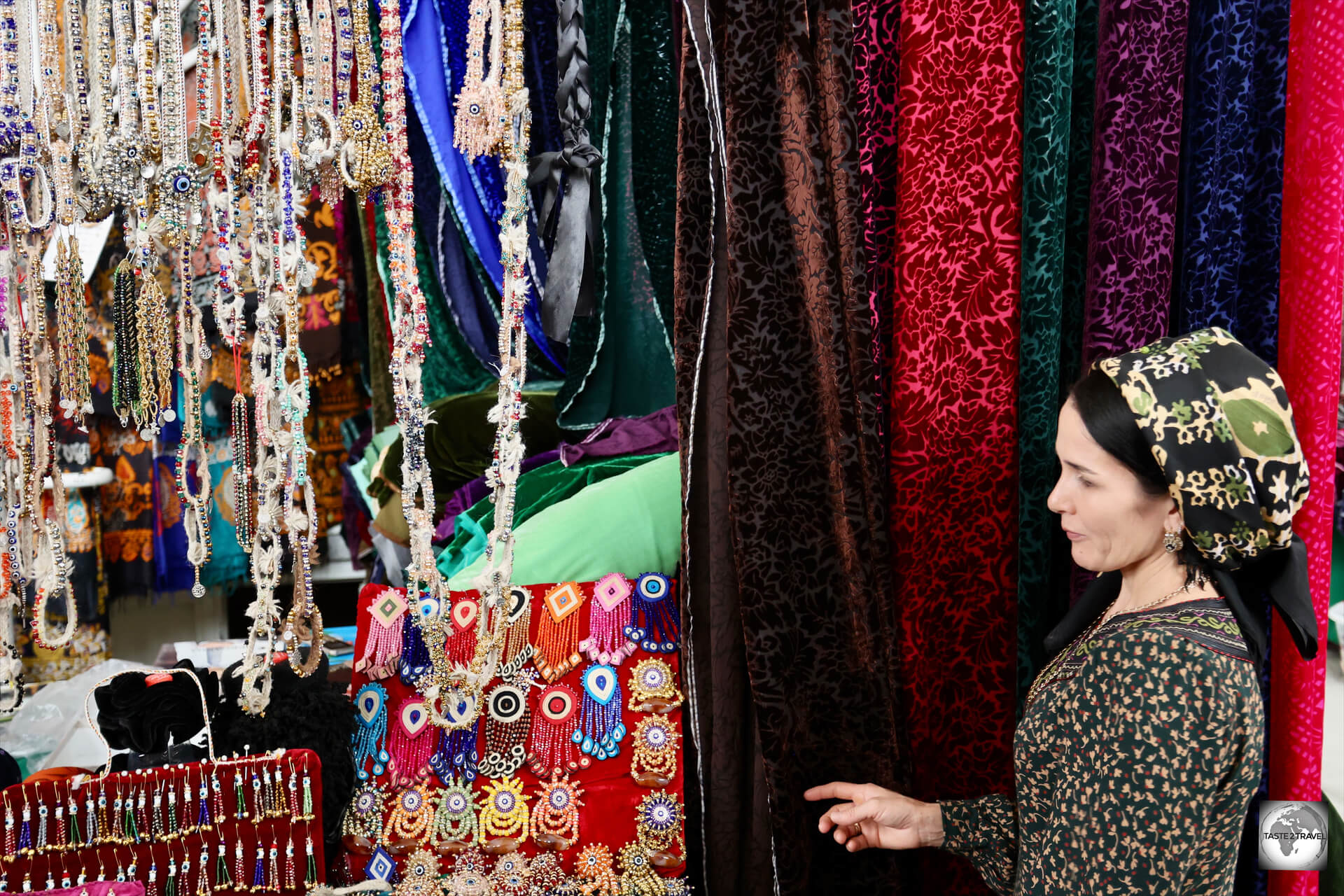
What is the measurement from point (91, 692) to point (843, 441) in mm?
1066

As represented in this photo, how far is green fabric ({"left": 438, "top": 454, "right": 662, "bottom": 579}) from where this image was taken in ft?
5.67

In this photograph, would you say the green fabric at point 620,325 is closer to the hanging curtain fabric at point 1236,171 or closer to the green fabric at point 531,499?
the green fabric at point 531,499

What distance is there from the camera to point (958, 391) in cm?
126

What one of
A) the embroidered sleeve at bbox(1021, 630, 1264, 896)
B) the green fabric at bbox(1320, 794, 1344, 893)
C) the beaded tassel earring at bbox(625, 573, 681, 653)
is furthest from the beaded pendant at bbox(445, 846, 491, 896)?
the green fabric at bbox(1320, 794, 1344, 893)

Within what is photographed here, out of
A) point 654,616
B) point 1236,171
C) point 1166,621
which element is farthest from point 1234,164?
point 654,616

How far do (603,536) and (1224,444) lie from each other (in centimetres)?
97

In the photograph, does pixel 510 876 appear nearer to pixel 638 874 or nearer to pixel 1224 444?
pixel 638 874

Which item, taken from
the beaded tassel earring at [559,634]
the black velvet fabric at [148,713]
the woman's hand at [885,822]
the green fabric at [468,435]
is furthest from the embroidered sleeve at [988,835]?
the green fabric at [468,435]

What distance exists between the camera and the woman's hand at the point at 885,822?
119 centimetres

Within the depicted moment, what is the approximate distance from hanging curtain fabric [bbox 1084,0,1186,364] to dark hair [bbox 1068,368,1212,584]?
1.11 ft

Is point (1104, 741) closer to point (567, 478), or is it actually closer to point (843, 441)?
point (843, 441)

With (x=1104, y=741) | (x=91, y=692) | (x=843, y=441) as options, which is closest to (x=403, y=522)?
(x=91, y=692)

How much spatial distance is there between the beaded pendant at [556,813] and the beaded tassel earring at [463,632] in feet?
0.75

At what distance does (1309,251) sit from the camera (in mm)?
1191
